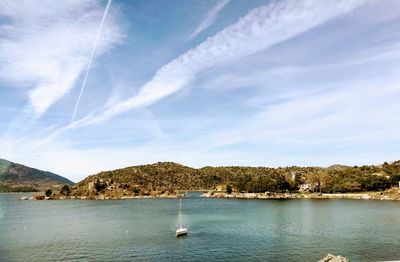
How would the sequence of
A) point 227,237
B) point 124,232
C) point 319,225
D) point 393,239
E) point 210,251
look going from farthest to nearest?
point 319,225, point 124,232, point 227,237, point 393,239, point 210,251

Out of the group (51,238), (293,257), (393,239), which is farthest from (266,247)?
(51,238)

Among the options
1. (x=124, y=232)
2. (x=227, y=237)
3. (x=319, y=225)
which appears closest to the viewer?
(x=227, y=237)

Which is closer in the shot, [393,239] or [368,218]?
[393,239]

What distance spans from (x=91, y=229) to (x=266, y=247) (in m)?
56.9

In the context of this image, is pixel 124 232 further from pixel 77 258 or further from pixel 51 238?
pixel 77 258

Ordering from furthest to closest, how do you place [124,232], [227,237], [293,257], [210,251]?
1. [124,232]
2. [227,237]
3. [210,251]
4. [293,257]

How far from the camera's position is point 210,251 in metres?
74.7

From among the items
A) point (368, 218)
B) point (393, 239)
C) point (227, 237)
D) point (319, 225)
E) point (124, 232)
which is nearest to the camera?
point (393, 239)

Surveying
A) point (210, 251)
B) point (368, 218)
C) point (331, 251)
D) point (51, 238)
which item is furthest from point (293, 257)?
point (368, 218)

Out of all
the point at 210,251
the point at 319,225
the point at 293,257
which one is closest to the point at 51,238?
the point at 210,251

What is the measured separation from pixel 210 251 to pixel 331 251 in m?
23.2

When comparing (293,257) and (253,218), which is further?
(253,218)

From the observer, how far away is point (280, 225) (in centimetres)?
11025

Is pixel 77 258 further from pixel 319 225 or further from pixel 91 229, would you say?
pixel 319 225
